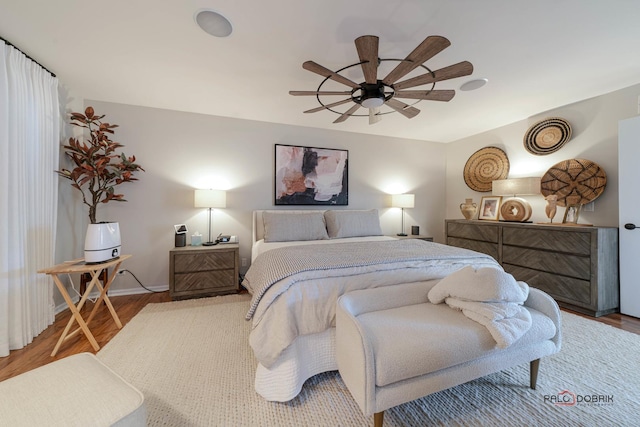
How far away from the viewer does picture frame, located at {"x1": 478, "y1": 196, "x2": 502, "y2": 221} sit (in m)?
3.68

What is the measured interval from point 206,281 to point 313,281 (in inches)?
76.7

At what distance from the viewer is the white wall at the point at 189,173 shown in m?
3.01

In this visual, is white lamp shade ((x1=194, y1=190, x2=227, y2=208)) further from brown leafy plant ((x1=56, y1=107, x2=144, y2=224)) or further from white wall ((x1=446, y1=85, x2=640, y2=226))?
white wall ((x1=446, y1=85, x2=640, y2=226))

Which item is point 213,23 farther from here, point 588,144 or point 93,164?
point 588,144

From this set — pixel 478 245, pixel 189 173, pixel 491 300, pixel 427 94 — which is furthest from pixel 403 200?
pixel 189 173

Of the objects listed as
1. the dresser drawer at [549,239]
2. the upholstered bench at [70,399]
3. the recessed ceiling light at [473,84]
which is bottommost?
the upholstered bench at [70,399]

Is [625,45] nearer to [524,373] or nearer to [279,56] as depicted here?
[524,373]

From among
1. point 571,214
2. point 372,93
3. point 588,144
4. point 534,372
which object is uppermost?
point 372,93

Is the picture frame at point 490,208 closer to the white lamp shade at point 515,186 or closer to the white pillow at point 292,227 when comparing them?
the white lamp shade at point 515,186

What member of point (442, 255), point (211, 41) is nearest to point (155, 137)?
point (211, 41)

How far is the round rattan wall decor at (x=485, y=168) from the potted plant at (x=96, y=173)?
499 centimetres

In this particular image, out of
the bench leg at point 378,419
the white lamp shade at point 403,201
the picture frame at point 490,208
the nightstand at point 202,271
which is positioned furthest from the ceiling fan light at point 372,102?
the picture frame at point 490,208

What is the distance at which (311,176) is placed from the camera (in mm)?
3762

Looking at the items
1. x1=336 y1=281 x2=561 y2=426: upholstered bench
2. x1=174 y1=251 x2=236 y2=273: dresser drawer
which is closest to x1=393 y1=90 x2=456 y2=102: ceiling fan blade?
x1=336 y1=281 x2=561 y2=426: upholstered bench
